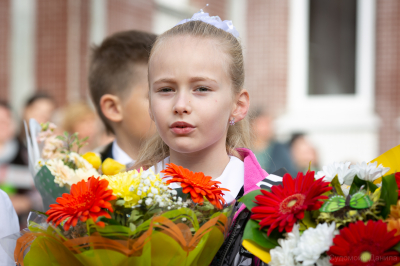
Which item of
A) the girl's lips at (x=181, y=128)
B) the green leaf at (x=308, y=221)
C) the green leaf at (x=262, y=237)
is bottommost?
the green leaf at (x=262, y=237)

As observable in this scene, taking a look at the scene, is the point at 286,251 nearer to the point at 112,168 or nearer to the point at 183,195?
the point at 183,195

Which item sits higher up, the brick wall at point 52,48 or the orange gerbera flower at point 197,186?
the brick wall at point 52,48

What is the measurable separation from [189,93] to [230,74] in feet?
0.79

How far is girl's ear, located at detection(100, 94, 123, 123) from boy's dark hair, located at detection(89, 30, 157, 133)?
0.12ft

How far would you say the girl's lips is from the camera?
72.8 inches

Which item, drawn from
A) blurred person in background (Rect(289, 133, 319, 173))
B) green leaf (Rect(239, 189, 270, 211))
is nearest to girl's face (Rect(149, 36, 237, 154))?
green leaf (Rect(239, 189, 270, 211))

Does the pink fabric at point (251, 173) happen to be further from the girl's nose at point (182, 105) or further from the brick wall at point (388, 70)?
the brick wall at point (388, 70)

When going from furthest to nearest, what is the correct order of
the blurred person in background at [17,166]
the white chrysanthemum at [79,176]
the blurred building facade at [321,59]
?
1. the blurred building facade at [321,59]
2. the blurred person in background at [17,166]
3. the white chrysanthemum at [79,176]

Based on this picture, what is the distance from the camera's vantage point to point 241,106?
6.97ft

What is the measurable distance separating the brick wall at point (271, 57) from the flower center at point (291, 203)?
332 inches

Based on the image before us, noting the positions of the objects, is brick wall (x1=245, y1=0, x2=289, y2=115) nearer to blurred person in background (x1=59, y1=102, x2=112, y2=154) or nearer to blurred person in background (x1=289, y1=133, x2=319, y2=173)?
blurred person in background (x1=289, y1=133, x2=319, y2=173)

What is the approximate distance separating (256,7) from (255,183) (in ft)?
28.6

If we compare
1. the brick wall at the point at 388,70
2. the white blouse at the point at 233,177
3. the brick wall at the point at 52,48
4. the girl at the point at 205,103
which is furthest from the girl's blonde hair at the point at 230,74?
the brick wall at the point at 388,70

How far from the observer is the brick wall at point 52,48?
26.2 feet
